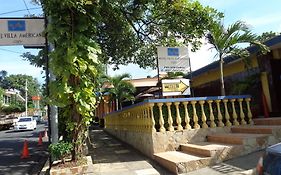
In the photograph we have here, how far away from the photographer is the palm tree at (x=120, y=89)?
24875 mm

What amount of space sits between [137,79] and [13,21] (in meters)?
20.9

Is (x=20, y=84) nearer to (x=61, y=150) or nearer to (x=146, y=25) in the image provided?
(x=146, y=25)

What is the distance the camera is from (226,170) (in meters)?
7.50

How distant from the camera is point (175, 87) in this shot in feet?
33.9

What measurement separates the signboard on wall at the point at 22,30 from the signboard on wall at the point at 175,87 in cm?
392

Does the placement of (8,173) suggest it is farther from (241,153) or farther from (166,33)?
(166,33)

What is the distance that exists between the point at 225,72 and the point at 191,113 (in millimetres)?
5687

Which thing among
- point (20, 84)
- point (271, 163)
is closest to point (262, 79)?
point (271, 163)

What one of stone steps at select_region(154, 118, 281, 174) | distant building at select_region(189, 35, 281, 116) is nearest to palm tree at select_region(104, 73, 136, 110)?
distant building at select_region(189, 35, 281, 116)

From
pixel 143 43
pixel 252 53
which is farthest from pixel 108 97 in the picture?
pixel 252 53

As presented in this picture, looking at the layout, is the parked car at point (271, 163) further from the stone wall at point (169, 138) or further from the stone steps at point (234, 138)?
the stone wall at point (169, 138)

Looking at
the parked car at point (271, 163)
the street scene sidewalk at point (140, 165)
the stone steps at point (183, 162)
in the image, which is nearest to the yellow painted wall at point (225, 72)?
the street scene sidewalk at point (140, 165)

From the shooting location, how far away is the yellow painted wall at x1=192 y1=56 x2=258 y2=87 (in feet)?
44.0

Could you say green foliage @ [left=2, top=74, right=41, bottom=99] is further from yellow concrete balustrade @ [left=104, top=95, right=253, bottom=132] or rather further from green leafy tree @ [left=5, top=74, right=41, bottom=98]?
yellow concrete balustrade @ [left=104, top=95, right=253, bottom=132]
